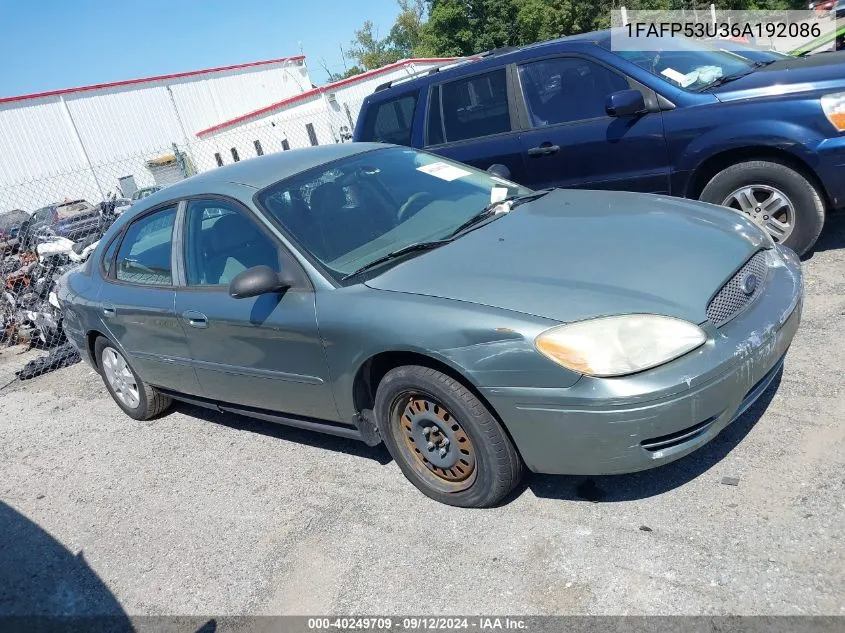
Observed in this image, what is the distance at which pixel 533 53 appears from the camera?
5629mm

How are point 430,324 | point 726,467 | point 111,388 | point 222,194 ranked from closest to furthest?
1. point 430,324
2. point 726,467
3. point 222,194
4. point 111,388

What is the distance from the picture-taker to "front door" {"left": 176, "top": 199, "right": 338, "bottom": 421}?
10.9 ft

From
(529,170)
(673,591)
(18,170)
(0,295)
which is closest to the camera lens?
(673,591)

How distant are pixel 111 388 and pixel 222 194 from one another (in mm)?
2339

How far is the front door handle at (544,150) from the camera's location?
5.47m

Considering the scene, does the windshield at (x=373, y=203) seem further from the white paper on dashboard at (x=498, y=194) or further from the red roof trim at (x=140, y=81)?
the red roof trim at (x=140, y=81)

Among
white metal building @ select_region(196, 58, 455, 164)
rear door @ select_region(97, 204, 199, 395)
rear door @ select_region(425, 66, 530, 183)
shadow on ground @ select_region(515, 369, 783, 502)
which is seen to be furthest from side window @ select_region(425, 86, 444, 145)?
white metal building @ select_region(196, 58, 455, 164)

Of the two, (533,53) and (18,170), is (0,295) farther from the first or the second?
(18,170)

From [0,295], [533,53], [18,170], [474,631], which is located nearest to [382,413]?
[474,631]

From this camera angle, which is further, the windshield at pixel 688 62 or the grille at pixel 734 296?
the windshield at pixel 688 62

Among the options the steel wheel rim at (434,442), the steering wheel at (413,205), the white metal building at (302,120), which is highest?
the white metal building at (302,120)

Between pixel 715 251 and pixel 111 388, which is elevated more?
pixel 715 251

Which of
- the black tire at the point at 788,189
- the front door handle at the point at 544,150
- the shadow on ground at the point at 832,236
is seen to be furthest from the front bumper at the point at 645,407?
the front door handle at the point at 544,150

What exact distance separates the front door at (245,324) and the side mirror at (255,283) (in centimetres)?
13
